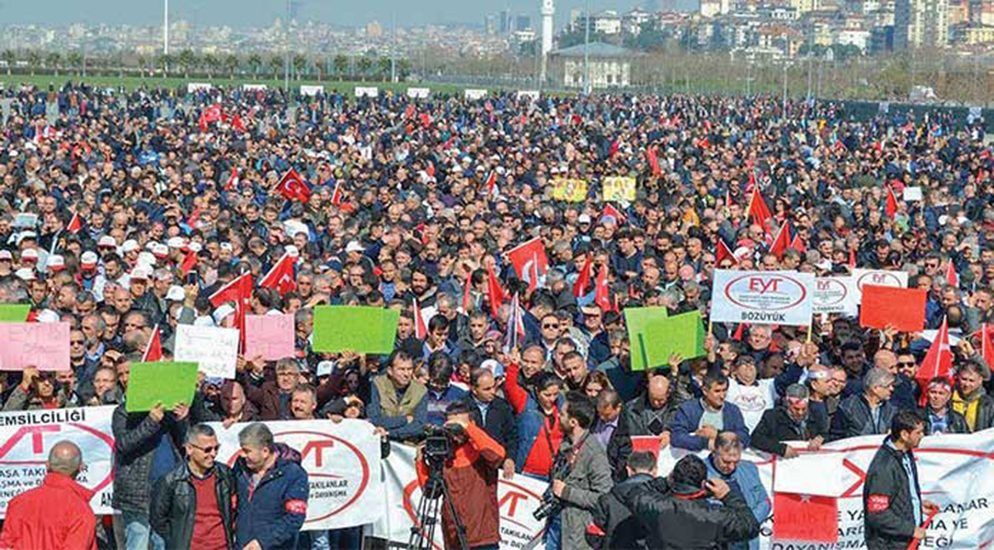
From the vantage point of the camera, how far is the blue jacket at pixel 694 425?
10.4 metres

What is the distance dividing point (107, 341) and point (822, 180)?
20.7m

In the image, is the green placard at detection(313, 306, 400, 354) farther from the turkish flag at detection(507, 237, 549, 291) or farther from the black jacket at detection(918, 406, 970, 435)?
the turkish flag at detection(507, 237, 549, 291)

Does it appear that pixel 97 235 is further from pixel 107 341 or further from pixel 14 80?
pixel 14 80

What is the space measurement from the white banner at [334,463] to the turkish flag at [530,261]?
681 centimetres

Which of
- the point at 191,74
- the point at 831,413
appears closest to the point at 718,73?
the point at 191,74

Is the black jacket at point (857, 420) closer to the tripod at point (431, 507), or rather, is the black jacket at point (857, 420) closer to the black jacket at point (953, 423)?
the black jacket at point (953, 423)

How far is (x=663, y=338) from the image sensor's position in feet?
38.1

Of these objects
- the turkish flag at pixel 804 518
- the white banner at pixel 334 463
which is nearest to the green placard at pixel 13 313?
the white banner at pixel 334 463

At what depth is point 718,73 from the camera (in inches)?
4668

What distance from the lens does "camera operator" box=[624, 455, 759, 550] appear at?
841cm

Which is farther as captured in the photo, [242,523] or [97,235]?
[97,235]

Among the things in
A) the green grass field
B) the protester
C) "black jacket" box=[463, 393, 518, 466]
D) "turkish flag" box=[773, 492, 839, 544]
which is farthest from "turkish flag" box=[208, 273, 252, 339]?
the green grass field

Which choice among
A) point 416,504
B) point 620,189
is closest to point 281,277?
point 416,504

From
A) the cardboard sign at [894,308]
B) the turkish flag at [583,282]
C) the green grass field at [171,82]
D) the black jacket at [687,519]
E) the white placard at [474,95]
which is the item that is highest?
the cardboard sign at [894,308]
